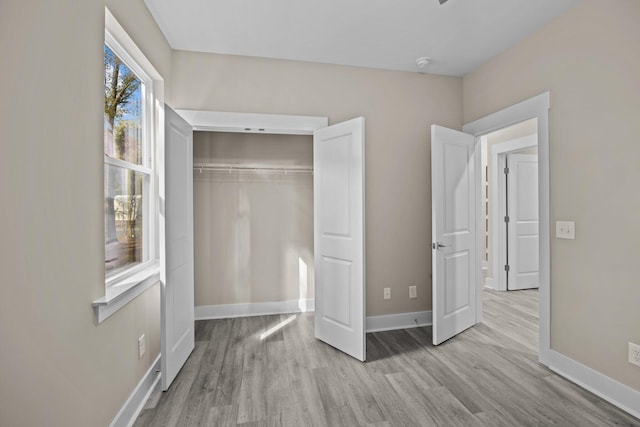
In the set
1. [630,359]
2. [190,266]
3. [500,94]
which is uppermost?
[500,94]

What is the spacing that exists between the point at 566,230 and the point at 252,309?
317cm

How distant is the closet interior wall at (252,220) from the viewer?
365 cm

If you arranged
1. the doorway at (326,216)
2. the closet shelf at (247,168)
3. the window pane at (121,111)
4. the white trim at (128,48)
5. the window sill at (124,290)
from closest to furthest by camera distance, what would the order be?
the window sill at (124,290) < the white trim at (128,48) < the window pane at (121,111) < the doorway at (326,216) < the closet shelf at (247,168)

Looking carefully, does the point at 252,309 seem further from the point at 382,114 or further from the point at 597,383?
the point at 597,383

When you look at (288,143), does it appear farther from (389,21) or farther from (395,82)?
(389,21)

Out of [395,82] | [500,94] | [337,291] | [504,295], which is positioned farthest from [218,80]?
[504,295]

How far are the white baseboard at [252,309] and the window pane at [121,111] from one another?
1965mm

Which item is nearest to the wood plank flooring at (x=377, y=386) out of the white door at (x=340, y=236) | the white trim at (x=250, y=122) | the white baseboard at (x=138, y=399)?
the white baseboard at (x=138, y=399)

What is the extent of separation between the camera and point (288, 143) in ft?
12.7

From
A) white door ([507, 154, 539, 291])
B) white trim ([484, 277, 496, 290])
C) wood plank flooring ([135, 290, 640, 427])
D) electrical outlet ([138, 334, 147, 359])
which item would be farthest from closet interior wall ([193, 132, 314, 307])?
white door ([507, 154, 539, 291])

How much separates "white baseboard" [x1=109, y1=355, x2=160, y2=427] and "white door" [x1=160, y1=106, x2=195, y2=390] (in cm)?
11

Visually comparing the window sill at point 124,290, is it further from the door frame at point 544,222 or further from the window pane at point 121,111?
the door frame at point 544,222

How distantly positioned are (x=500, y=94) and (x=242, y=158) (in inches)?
111

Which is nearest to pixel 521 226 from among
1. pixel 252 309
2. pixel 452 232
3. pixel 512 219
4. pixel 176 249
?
pixel 512 219
